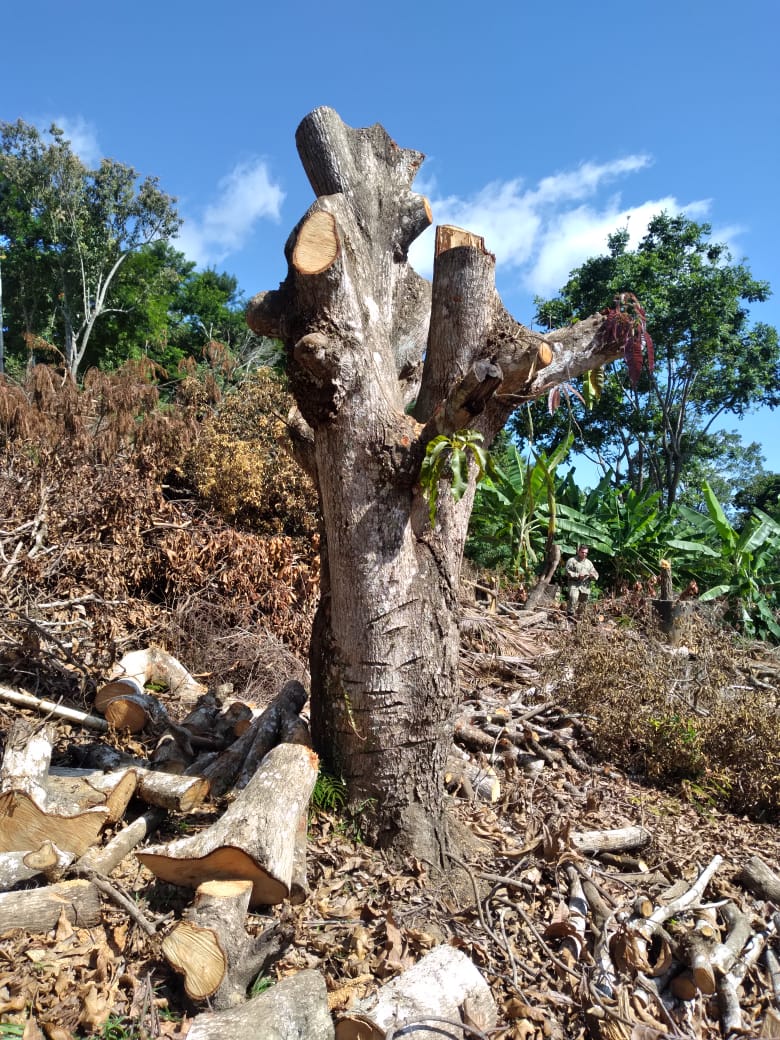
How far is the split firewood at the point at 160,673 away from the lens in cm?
520

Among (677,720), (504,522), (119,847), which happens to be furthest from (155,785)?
(504,522)

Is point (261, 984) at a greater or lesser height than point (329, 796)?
lesser

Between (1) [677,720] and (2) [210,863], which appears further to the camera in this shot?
(1) [677,720]

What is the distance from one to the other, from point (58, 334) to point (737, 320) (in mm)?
21201

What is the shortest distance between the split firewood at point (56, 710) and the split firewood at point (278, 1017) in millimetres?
2413

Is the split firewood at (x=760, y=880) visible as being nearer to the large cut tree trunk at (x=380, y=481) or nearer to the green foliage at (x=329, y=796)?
the large cut tree trunk at (x=380, y=481)

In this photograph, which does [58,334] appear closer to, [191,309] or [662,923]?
[191,309]

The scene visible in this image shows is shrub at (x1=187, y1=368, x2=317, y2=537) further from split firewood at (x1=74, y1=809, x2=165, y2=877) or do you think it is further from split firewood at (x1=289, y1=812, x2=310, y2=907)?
split firewood at (x1=289, y1=812, x2=310, y2=907)

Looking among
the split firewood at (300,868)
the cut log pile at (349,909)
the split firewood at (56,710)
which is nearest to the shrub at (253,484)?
the split firewood at (56,710)

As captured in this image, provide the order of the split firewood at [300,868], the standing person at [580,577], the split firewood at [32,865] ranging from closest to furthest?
1. the split firewood at [32,865]
2. the split firewood at [300,868]
3. the standing person at [580,577]

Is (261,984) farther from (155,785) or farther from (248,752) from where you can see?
(248,752)

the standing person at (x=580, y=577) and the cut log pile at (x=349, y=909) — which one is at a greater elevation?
the standing person at (x=580, y=577)

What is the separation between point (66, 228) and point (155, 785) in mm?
23836

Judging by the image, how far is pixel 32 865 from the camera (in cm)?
276
